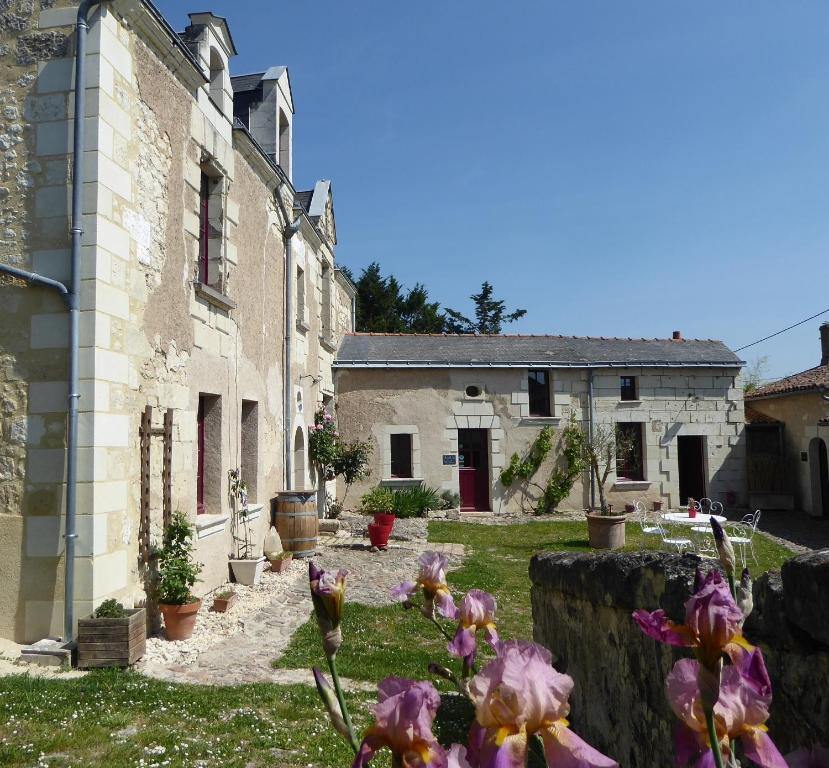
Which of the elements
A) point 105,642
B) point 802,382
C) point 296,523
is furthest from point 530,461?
point 105,642

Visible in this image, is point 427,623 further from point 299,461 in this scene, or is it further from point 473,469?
point 473,469

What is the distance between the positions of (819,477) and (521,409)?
6.96m

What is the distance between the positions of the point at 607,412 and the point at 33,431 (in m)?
13.7

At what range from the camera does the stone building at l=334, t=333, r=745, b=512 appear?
1598 cm

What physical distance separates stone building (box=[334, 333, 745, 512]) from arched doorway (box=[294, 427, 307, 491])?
11.4 ft

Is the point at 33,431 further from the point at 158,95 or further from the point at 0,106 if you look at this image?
the point at 158,95

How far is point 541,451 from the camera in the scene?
637 inches

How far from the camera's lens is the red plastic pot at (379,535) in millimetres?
11086

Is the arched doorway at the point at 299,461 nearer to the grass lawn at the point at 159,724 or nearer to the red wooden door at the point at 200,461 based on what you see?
the red wooden door at the point at 200,461

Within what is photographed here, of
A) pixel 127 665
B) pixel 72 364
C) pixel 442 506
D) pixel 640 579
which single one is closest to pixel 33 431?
pixel 72 364

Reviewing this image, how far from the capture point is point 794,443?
16.7 meters

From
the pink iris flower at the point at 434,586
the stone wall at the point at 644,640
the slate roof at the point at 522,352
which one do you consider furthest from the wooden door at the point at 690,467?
the pink iris flower at the point at 434,586

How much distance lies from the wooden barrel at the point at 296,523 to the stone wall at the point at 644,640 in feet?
20.2

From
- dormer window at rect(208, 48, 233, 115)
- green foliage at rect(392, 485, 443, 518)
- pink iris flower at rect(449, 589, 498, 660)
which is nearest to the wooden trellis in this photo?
dormer window at rect(208, 48, 233, 115)
